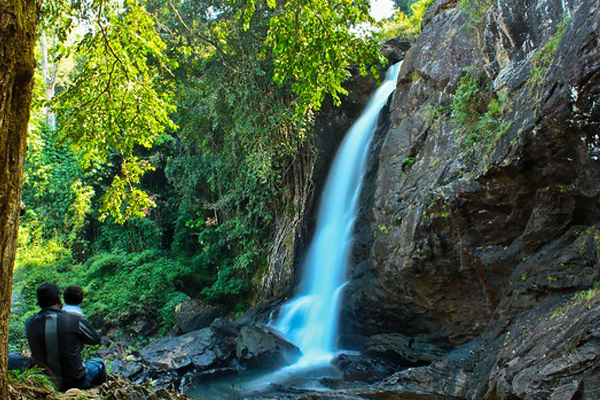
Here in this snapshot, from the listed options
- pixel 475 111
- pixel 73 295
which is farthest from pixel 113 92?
pixel 475 111

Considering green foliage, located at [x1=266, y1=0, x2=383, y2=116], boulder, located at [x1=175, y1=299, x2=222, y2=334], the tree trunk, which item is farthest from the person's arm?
boulder, located at [x1=175, y1=299, x2=222, y2=334]

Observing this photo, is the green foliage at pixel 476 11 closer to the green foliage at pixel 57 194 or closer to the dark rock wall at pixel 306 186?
the dark rock wall at pixel 306 186

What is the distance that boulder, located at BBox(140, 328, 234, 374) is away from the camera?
10105mm

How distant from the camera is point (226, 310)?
14.2m

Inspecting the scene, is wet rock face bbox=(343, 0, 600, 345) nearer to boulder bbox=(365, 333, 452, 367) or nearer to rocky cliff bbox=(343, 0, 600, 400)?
rocky cliff bbox=(343, 0, 600, 400)

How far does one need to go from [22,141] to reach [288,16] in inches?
146

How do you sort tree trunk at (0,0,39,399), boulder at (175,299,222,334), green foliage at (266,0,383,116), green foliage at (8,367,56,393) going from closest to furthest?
tree trunk at (0,0,39,399)
green foliage at (8,367,56,393)
green foliage at (266,0,383,116)
boulder at (175,299,222,334)

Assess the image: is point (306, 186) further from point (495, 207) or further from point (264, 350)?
point (495, 207)

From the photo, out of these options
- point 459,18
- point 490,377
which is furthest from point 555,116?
point 459,18

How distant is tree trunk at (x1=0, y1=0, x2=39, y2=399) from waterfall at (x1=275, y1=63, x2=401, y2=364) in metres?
8.22

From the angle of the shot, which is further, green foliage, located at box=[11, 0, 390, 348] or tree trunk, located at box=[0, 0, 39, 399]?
green foliage, located at box=[11, 0, 390, 348]

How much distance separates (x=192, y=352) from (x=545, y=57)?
9169mm

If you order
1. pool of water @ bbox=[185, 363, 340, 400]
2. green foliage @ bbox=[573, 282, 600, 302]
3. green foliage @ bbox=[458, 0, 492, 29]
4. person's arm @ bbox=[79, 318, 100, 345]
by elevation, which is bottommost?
pool of water @ bbox=[185, 363, 340, 400]

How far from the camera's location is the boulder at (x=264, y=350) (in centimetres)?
986
